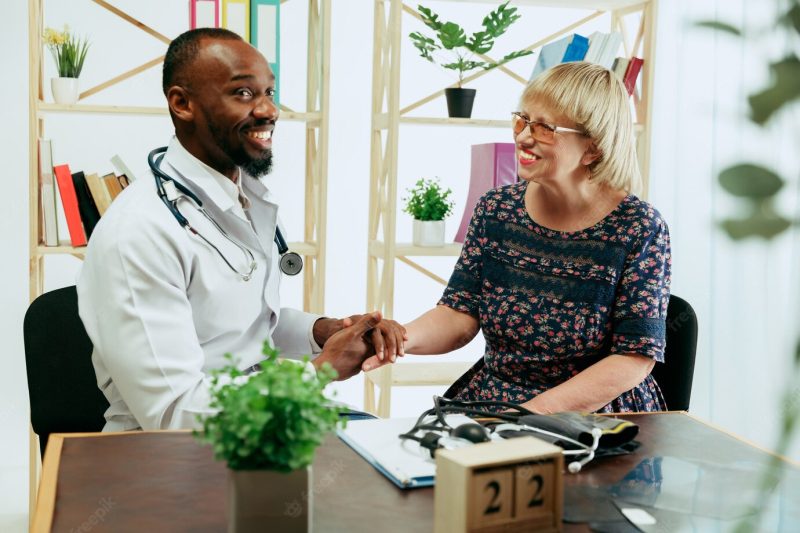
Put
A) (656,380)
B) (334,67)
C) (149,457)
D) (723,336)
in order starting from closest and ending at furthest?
(149,457) < (656,380) < (723,336) < (334,67)

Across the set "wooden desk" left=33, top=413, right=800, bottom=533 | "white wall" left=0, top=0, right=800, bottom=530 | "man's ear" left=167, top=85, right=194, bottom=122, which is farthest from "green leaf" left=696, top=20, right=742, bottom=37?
"white wall" left=0, top=0, right=800, bottom=530

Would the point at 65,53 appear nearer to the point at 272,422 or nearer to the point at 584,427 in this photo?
the point at 584,427

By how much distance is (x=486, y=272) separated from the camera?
1.96 m

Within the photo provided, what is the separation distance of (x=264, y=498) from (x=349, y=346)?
0.99 metres

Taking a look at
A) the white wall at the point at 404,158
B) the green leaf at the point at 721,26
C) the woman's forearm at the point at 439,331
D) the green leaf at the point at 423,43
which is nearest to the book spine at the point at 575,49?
the white wall at the point at 404,158

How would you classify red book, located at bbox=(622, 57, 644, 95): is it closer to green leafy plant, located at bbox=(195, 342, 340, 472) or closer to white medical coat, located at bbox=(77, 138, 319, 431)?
white medical coat, located at bbox=(77, 138, 319, 431)

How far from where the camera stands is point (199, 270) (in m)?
1.55

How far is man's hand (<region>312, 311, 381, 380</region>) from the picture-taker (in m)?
1.74

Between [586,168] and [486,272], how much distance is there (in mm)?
314

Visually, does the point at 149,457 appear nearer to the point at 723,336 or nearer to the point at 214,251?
the point at 214,251

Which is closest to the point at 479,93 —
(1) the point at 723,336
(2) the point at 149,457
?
(1) the point at 723,336

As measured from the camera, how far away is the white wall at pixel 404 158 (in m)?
2.61

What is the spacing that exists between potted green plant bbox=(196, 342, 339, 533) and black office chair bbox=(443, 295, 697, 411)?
107 cm

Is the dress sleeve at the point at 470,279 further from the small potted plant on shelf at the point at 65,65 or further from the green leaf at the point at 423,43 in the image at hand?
the small potted plant on shelf at the point at 65,65
